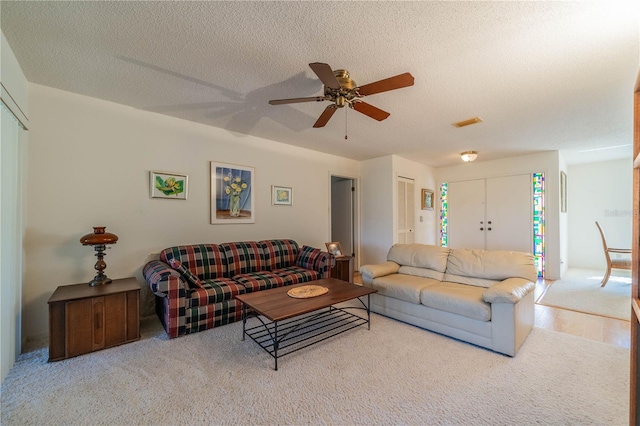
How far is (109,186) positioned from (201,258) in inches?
47.9

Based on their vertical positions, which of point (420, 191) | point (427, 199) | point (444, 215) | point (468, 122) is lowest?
point (444, 215)

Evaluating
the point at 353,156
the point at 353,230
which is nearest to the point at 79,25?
the point at 353,156

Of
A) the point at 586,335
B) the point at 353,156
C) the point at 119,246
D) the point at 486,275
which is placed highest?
the point at 353,156

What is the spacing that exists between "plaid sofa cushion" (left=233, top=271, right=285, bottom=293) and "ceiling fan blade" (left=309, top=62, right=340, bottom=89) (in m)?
2.18

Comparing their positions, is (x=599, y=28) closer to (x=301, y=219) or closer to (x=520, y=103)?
(x=520, y=103)

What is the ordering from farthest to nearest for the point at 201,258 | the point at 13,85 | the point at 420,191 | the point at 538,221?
the point at 420,191 < the point at 538,221 < the point at 201,258 < the point at 13,85

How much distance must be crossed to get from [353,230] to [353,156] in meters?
1.52

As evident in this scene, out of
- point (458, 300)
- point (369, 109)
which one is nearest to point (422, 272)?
point (458, 300)

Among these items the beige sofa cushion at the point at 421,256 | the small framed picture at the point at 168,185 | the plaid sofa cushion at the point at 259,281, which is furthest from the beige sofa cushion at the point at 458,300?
the small framed picture at the point at 168,185

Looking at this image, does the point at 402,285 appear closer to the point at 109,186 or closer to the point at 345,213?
the point at 345,213

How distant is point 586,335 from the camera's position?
2.55 meters

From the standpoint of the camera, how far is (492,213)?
5570 mm

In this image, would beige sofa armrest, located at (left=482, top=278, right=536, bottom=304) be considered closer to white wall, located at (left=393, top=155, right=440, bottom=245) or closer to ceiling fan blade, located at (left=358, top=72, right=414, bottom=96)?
ceiling fan blade, located at (left=358, top=72, right=414, bottom=96)

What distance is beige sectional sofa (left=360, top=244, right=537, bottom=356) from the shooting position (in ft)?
7.22
